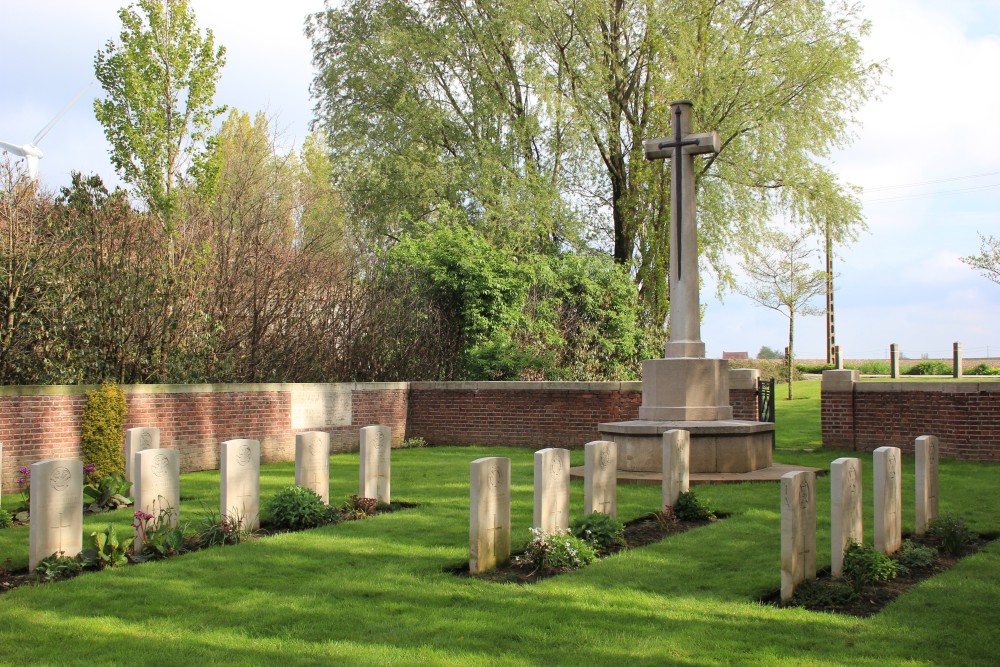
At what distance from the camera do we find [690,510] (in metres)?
9.16

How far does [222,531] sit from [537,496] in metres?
3.00

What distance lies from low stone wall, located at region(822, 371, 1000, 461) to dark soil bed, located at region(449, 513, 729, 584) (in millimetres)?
7087

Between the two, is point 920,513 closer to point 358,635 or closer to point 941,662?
point 941,662

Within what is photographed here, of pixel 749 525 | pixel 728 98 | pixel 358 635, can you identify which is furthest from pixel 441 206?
Answer: pixel 358 635

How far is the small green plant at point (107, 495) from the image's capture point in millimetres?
10367

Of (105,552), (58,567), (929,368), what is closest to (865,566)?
(105,552)

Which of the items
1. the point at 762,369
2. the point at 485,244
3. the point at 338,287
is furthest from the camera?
the point at 762,369

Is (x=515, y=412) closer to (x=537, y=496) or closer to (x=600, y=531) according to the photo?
(x=600, y=531)

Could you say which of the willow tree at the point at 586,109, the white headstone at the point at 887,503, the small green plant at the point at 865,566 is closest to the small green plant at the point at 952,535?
the white headstone at the point at 887,503

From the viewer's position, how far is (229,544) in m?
8.25

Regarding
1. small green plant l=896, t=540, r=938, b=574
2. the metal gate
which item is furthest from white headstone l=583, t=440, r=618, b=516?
the metal gate

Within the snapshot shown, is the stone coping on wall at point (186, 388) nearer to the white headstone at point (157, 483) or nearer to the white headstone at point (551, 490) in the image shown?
the white headstone at point (157, 483)

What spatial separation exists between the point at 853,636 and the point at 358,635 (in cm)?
300

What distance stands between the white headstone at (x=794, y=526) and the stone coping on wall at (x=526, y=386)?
1034 cm
